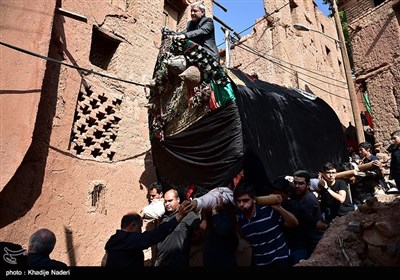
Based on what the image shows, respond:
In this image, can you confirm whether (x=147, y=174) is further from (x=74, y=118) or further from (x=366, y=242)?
(x=366, y=242)

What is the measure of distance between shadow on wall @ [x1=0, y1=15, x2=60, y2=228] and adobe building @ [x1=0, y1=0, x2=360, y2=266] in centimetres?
1

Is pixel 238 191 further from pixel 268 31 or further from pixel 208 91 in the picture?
pixel 268 31

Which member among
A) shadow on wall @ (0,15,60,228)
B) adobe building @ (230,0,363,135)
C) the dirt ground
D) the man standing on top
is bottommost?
the dirt ground

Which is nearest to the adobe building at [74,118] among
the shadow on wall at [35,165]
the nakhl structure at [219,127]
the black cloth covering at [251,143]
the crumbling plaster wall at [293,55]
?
the shadow on wall at [35,165]

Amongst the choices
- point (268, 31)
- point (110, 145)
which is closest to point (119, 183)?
point (110, 145)

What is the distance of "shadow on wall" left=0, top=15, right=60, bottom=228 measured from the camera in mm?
3881

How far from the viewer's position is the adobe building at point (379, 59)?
22.6ft

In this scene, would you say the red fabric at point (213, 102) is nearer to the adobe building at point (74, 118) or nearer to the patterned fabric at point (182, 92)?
the patterned fabric at point (182, 92)

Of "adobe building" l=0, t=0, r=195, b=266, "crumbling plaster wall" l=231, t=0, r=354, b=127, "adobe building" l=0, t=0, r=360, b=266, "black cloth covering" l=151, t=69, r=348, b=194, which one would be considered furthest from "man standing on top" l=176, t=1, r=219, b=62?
"crumbling plaster wall" l=231, t=0, r=354, b=127

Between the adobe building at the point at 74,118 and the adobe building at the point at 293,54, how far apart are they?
6284 millimetres

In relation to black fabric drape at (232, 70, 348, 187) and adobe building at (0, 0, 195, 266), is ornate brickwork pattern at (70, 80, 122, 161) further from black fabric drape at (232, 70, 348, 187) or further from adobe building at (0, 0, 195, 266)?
black fabric drape at (232, 70, 348, 187)

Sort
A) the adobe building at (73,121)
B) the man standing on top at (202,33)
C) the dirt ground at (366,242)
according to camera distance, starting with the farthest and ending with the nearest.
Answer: the man standing on top at (202,33) → the adobe building at (73,121) → the dirt ground at (366,242)

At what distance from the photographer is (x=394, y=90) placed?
6.90 metres

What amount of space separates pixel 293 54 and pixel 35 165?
37.5ft
